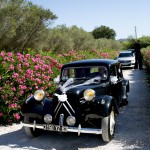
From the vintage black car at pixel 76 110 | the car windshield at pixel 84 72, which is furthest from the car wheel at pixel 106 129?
the car windshield at pixel 84 72

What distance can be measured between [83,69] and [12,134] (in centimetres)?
245

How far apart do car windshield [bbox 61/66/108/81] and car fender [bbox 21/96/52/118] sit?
1261 millimetres

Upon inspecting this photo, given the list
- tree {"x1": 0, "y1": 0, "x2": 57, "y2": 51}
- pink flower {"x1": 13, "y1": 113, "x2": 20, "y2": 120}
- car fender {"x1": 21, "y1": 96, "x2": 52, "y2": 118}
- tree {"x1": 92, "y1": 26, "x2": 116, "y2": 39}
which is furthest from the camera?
tree {"x1": 92, "y1": 26, "x2": 116, "y2": 39}

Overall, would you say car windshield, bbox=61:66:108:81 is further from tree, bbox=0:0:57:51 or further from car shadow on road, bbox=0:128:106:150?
tree, bbox=0:0:57:51

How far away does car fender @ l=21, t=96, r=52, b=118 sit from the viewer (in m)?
6.03

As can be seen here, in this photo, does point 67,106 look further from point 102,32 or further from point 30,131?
point 102,32

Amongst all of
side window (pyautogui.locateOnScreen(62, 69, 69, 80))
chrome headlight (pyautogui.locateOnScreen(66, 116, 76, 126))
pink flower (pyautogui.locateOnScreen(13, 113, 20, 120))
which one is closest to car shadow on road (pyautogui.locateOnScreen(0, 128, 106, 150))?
chrome headlight (pyautogui.locateOnScreen(66, 116, 76, 126))

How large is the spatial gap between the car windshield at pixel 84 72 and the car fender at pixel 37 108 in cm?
126

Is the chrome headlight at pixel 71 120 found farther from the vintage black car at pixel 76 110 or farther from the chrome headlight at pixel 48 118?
the chrome headlight at pixel 48 118

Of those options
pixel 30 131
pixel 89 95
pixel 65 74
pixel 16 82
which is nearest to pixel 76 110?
pixel 89 95

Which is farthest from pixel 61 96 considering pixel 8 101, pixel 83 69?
pixel 8 101

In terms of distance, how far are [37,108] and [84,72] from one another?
175 centimetres

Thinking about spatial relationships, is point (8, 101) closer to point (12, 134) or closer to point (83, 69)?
point (12, 134)

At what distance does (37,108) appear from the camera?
6145 millimetres
